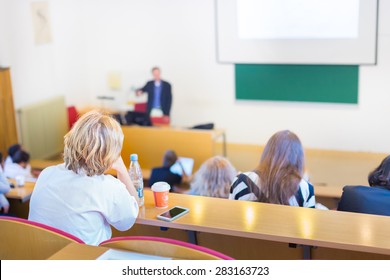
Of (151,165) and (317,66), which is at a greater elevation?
(317,66)

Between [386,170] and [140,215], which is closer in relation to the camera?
[140,215]

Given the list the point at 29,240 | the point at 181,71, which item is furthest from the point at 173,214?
the point at 181,71

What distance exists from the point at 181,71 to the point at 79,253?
7.17 metres

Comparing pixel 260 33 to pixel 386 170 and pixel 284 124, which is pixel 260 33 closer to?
pixel 284 124

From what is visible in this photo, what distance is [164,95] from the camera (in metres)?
8.84

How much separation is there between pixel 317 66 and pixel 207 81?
1.67 m

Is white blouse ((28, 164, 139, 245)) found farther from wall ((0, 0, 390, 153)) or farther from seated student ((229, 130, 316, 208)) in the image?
wall ((0, 0, 390, 153))

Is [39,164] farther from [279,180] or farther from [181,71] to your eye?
[279,180]

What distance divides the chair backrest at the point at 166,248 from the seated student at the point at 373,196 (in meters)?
1.60

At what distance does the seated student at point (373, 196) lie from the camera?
10.1 ft

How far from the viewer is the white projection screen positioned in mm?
7703

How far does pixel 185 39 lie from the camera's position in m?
8.80
